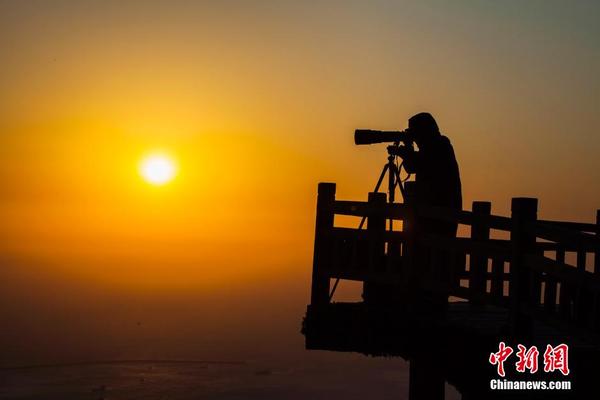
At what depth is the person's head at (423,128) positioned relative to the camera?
11.1 metres

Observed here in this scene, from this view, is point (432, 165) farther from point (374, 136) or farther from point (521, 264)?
point (521, 264)

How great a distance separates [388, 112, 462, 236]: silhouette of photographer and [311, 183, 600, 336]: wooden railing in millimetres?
425

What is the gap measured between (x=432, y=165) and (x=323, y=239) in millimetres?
1913

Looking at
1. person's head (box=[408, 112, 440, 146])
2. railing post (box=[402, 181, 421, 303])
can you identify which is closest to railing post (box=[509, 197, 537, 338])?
railing post (box=[402, 181, 421, 303])

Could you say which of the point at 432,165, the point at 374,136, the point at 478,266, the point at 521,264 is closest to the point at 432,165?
the point at 432,165

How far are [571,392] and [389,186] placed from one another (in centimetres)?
455

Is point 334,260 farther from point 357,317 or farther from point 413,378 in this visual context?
point 413,378

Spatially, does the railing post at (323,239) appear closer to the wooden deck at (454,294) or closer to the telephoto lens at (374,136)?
the wooden deck at (454,294)

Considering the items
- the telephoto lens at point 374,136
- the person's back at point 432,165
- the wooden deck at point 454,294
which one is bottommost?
the wooden deck at point 454,294

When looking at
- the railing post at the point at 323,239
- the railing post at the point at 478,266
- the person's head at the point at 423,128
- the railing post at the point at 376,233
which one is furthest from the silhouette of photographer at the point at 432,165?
the railing post at the point at 323,239

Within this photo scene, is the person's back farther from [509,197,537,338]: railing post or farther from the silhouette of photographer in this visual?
[509,197,537,338]: railing post

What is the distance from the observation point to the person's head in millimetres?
11062

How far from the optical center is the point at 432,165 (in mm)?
10930

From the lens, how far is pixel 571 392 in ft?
26.9
